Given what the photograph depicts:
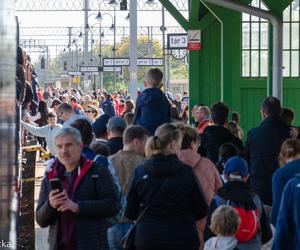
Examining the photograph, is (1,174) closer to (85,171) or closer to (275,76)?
(85,171)

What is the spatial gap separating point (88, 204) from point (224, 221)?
1229mm

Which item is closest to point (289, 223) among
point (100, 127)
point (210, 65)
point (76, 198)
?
point (76, 198)

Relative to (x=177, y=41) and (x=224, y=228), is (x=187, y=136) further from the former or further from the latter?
(x=177, y=41)

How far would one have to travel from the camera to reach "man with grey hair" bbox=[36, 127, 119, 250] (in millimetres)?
4820

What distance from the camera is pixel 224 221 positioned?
18.4ft

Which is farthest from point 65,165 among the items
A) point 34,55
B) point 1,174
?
point 34,55

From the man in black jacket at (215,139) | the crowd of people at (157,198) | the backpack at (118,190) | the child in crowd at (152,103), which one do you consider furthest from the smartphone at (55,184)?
the child in crowd at (152,103)

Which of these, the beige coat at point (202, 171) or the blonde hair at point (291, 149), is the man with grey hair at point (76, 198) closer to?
the beige coat at point (202, 171)

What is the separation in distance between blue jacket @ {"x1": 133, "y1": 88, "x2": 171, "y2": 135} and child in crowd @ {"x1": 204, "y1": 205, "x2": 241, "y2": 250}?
12.9ft

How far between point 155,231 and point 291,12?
14.9 metres

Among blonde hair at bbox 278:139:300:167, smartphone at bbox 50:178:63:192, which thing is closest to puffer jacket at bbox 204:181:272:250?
blonde hair at bbox 278:139:300:167

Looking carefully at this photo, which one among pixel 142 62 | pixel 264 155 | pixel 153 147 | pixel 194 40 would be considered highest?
pixel 142 62

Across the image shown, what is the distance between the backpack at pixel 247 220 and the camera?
5.95 meters

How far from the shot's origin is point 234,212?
222 inches
